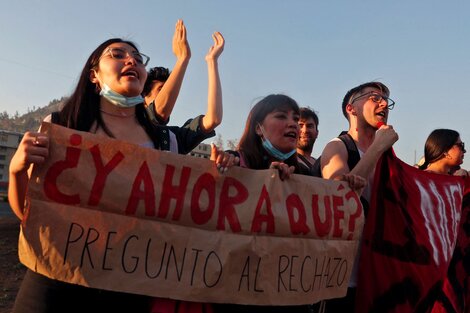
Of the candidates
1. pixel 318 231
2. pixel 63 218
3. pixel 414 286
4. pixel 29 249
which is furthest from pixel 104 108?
pixel 414 286

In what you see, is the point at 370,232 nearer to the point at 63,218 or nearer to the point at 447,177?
the point at 447,177

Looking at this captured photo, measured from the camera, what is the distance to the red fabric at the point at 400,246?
2.56 meters

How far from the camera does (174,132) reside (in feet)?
7.82

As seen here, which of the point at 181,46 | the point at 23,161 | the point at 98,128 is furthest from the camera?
the point at 181,46

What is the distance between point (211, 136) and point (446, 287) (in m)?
2.24

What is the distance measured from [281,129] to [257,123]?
17 cm

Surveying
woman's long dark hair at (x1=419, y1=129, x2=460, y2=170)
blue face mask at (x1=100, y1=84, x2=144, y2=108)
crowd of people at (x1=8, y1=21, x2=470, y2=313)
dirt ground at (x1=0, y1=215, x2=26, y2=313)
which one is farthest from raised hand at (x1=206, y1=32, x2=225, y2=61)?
dirt ground at (x1=0, y1=215, x2=26, y2=313)

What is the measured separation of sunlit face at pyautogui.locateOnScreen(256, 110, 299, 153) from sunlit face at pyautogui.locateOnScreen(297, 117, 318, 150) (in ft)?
5.02

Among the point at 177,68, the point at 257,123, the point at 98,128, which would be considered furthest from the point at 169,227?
the point at 177,68

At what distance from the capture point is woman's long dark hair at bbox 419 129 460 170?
146 inches

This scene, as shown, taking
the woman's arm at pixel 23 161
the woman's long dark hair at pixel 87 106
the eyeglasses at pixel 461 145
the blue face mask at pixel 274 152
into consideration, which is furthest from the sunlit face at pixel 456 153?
the woman's arm at pixel 23 161

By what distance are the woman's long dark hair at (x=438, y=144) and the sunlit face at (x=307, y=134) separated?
101cm

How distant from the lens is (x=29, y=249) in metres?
1.64

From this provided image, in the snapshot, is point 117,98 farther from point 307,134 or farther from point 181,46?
point 307,134
